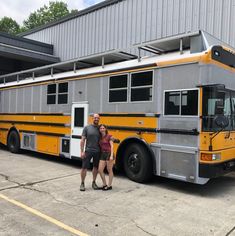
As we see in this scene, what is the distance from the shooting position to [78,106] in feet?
29.6

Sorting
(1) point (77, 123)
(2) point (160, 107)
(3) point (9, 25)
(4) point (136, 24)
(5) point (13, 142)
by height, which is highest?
(3) point (9, 25)

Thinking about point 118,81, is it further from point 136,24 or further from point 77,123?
point 136,24

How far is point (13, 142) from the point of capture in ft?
39.7

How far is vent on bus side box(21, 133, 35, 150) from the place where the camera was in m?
10.9

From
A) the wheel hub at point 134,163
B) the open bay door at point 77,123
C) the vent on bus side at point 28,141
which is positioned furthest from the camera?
the vent on bus side at point 28,141

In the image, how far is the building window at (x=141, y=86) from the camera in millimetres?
7098

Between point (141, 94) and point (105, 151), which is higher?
point (141, 94)

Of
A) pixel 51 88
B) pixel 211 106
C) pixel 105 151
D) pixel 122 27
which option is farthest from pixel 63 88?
pixel 122 27

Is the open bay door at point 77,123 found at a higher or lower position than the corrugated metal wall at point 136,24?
lower

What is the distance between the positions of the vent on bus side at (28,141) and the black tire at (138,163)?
4.60 meters

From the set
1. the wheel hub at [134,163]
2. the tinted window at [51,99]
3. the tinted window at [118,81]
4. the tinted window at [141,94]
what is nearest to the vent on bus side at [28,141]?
the tinted window at [51,99]

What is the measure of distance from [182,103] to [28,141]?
665cm

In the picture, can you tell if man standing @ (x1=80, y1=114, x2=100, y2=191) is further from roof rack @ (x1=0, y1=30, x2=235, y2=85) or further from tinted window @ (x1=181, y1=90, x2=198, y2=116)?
roof rack @ (x1=0, y1=30, x2=235, y2=85)

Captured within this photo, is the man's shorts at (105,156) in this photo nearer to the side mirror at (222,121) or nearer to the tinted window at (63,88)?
the side mirror at (222,121)
